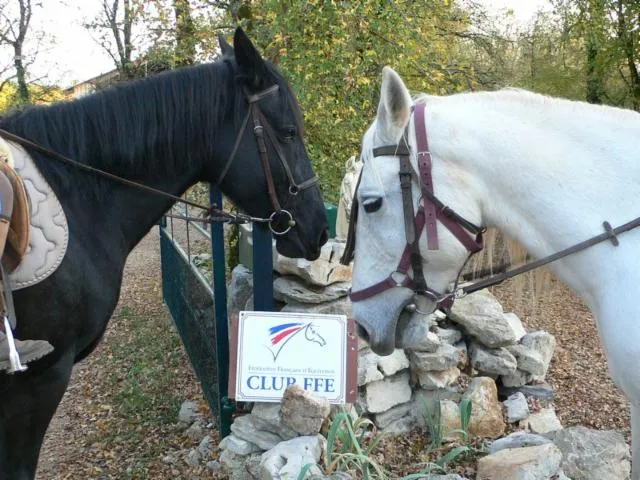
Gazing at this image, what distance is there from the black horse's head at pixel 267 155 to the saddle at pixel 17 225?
0.87 m

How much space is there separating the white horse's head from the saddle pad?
1.16 meters

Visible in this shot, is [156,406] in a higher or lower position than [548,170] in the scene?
lower

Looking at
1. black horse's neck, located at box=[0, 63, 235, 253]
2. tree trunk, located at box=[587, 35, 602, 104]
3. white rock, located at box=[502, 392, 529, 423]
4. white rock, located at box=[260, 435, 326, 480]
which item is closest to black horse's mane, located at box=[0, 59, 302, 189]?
black horse's neck, located at box=[0, 63, 235, 253]

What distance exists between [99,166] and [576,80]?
993 cm

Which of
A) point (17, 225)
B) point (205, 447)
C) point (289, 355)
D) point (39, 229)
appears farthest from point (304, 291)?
point (17, 225)

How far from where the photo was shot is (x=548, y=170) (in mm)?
1716

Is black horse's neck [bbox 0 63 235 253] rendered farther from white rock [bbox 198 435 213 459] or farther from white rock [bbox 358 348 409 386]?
white rock [bbox 198 435 213 459]

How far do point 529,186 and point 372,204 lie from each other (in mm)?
505

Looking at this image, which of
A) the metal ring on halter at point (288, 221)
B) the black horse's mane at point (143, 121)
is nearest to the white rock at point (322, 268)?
the metal ring on halter at point (288, 221)

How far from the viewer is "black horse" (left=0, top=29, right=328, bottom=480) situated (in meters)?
2.26

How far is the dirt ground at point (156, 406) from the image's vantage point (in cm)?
379

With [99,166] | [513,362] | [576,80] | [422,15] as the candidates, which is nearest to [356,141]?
[422,15]

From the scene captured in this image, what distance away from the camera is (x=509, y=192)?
1.77m

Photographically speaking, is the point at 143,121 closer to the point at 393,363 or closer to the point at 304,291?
the point at 304,291
